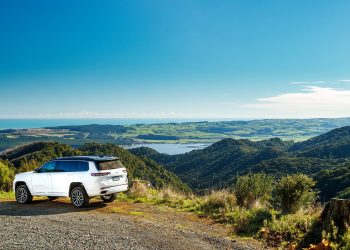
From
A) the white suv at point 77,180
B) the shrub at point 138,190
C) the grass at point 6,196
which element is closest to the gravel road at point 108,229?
the white suv at point 77,180

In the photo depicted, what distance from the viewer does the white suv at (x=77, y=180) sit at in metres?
14.3

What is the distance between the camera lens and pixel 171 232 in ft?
36.3

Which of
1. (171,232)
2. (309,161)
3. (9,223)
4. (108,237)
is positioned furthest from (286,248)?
(309,161)

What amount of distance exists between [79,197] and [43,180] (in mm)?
2116

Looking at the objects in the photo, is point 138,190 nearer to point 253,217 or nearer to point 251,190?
point 251,190

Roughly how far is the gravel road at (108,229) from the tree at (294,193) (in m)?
2.51

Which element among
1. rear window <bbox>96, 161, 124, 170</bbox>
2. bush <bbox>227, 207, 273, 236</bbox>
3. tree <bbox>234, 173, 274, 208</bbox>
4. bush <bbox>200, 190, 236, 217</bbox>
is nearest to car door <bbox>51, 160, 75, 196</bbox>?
rear window <bbox>96, 161, 124, 170</bbox>

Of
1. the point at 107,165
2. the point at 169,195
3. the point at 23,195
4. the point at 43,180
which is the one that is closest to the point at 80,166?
the point at 107,165

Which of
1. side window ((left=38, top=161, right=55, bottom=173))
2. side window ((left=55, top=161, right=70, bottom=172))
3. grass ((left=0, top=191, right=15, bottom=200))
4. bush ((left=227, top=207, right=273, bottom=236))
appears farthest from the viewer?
grass ((left=0, top=191, right=15, bottom=200))

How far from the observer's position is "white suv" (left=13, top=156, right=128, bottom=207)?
46.8ft

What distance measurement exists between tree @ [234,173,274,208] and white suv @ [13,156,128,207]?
185 inches

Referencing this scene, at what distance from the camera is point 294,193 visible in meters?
12.6

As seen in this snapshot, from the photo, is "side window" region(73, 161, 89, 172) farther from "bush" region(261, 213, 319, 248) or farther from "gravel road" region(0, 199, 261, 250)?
"bush" region(261, 213, 319, 248)

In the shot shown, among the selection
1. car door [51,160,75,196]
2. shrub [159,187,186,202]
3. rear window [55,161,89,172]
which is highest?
rear window [55,161,89,172]
